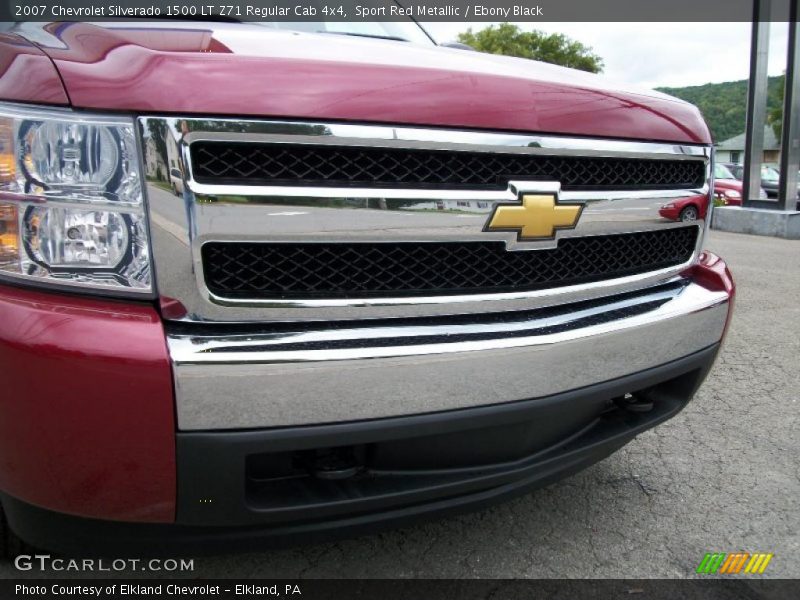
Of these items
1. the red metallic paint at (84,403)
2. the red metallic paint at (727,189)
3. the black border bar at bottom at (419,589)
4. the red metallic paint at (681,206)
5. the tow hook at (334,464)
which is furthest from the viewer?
the red metallic paint at (727,189)

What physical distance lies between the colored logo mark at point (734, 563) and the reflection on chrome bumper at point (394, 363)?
2.35ft

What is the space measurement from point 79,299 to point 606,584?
1606mm

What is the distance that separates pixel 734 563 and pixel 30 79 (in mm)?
2252

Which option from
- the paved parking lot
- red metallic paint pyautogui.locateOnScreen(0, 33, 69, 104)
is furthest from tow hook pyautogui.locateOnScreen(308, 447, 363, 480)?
red metallic paint pyautogui.locateOnScreen(0, 33, 69, 104)

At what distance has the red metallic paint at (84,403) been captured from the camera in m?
1.20

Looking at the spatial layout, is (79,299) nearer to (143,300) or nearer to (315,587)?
(143,300)

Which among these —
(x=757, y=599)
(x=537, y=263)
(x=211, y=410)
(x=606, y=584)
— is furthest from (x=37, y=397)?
(x=757, y=599)

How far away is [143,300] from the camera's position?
1.30 m

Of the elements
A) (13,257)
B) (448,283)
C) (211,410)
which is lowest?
(211,410)

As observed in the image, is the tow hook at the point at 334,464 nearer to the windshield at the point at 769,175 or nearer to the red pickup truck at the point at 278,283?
the red pickup truck at the point at 278,283

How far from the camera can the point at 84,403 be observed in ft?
3.98

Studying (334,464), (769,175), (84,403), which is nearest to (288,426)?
(334,464)

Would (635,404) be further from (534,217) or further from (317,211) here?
(317,211)

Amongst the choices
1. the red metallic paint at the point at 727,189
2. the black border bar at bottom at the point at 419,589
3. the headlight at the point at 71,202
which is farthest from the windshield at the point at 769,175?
the headlight at the point at 71,202
